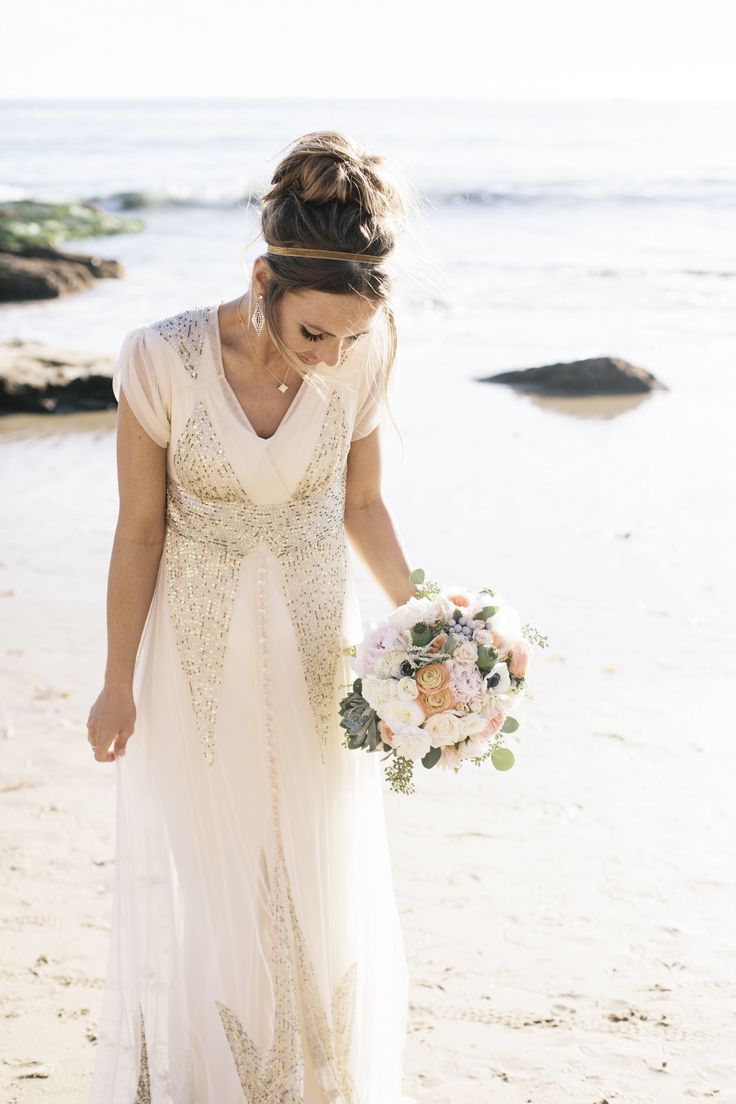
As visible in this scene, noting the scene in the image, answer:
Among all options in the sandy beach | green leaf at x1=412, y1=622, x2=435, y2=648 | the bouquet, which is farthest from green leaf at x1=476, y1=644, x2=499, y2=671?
the sandy beach

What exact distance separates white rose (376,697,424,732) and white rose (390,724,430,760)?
1 centimetres

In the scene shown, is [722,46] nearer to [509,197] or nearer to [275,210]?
[509,197]

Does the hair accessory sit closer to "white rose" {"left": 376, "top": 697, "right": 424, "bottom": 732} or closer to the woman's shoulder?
the woman's shoulder

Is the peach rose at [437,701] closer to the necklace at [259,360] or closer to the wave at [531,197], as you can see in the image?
the necklace at [259,360]

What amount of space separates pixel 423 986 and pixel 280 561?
1.74 m

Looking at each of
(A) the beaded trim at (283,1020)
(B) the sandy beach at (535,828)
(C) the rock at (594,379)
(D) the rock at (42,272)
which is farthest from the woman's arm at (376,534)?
(D) the rock at (42,272)

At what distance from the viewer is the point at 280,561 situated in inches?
110

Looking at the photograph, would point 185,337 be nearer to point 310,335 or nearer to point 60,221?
point 310,335

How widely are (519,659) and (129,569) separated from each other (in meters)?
0.91

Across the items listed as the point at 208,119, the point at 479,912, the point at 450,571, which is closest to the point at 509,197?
the point at 450,571

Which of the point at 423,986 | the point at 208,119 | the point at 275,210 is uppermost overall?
the point at 208,119

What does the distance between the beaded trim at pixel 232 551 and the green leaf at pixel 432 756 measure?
0.35 metres

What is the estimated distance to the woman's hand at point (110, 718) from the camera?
278 cm

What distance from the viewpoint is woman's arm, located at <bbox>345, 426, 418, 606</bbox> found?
301 cm
